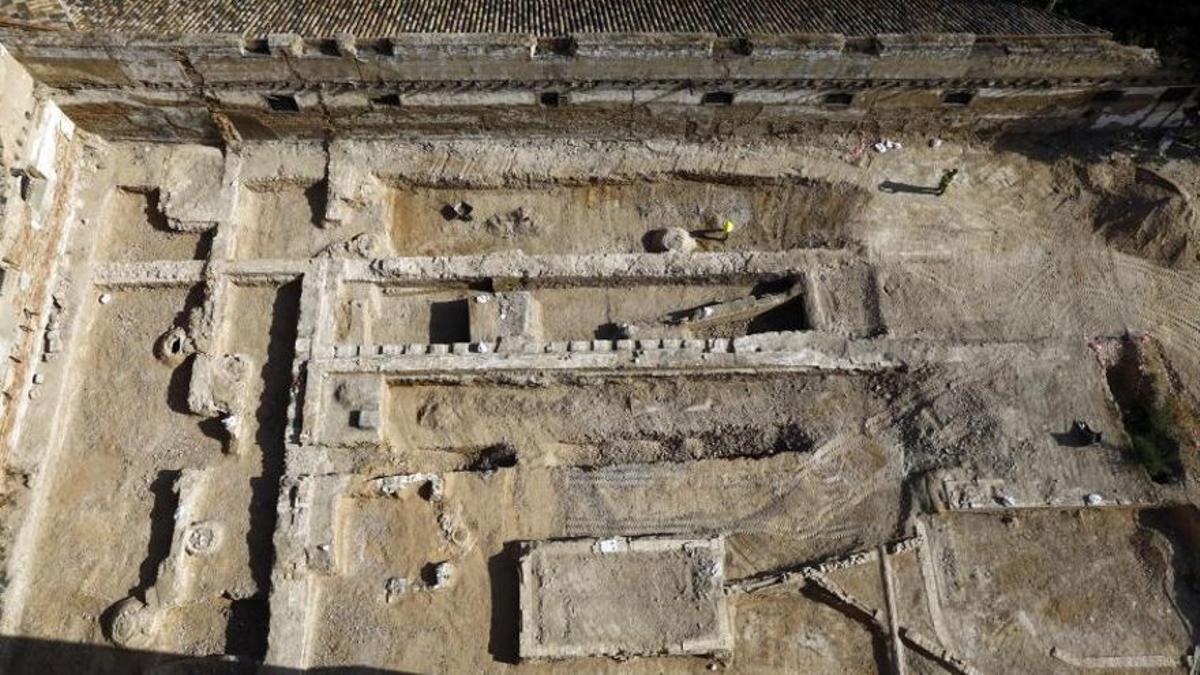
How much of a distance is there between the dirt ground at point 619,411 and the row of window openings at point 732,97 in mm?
897

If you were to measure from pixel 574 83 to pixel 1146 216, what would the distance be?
10.9 m

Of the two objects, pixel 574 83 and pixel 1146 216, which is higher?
pixel 574 83

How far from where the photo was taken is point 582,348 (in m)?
12.4

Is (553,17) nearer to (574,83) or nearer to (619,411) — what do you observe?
(574,83)

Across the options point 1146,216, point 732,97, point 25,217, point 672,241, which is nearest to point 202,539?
point 25,217

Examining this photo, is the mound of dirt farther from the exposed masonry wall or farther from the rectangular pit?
the rectangular pit

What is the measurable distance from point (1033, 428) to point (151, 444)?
48.3ft

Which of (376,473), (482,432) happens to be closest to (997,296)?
(482,432)

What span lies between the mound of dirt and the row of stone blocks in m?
7.08

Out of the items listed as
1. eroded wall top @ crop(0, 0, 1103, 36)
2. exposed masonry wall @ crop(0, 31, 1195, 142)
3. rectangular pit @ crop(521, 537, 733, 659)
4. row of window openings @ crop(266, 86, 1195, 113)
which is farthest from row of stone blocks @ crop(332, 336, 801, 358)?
eroded wall top @ crop(0, 0, 1103, 36)

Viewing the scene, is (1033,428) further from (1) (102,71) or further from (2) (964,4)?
(1) (102,71)

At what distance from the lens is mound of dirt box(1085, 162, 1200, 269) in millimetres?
13664

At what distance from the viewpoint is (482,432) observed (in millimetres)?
12680

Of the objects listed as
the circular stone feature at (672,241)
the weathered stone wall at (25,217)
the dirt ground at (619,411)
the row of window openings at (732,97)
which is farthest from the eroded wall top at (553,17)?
the circular stone feature at (672,241)
